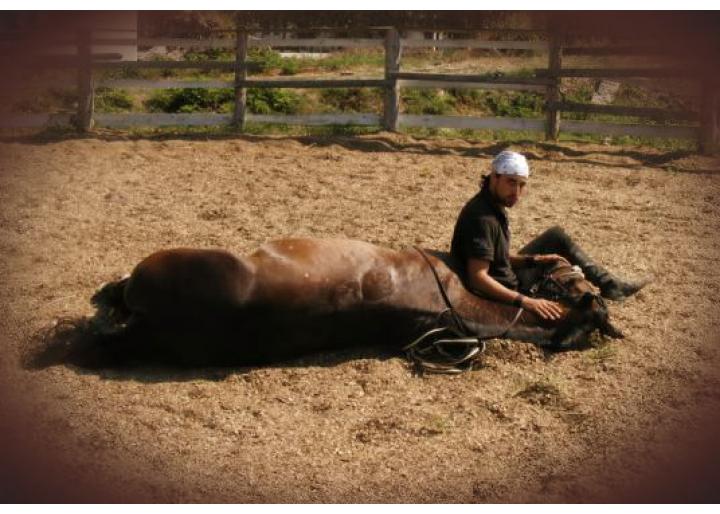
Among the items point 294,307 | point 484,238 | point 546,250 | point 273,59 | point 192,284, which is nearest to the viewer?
point 192,284

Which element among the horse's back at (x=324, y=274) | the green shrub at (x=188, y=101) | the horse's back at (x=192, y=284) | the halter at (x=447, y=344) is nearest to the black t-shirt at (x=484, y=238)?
the halter at (x=447, y=344)

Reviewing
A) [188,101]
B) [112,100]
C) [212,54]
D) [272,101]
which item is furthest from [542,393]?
[212,54]

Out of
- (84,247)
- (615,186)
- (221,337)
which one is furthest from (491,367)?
(615,186)

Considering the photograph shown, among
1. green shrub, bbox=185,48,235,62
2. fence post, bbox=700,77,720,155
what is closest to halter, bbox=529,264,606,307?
fence post, bbox=700,77,720,155

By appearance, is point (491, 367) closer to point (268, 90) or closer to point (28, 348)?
point (28, 348)

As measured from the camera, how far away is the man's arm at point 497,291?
5117mm

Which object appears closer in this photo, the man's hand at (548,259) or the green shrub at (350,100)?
the man's hand at (548,259)

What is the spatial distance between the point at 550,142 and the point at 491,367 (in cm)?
712

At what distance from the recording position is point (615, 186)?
29.7 feet

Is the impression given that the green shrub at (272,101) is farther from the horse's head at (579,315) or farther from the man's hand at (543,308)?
the man's hand at (543,308)

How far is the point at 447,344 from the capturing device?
17.0 feet

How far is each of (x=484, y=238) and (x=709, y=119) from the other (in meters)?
7.12

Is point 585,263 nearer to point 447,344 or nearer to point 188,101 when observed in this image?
point 447,344

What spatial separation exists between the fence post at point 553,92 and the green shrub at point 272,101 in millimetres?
4686
